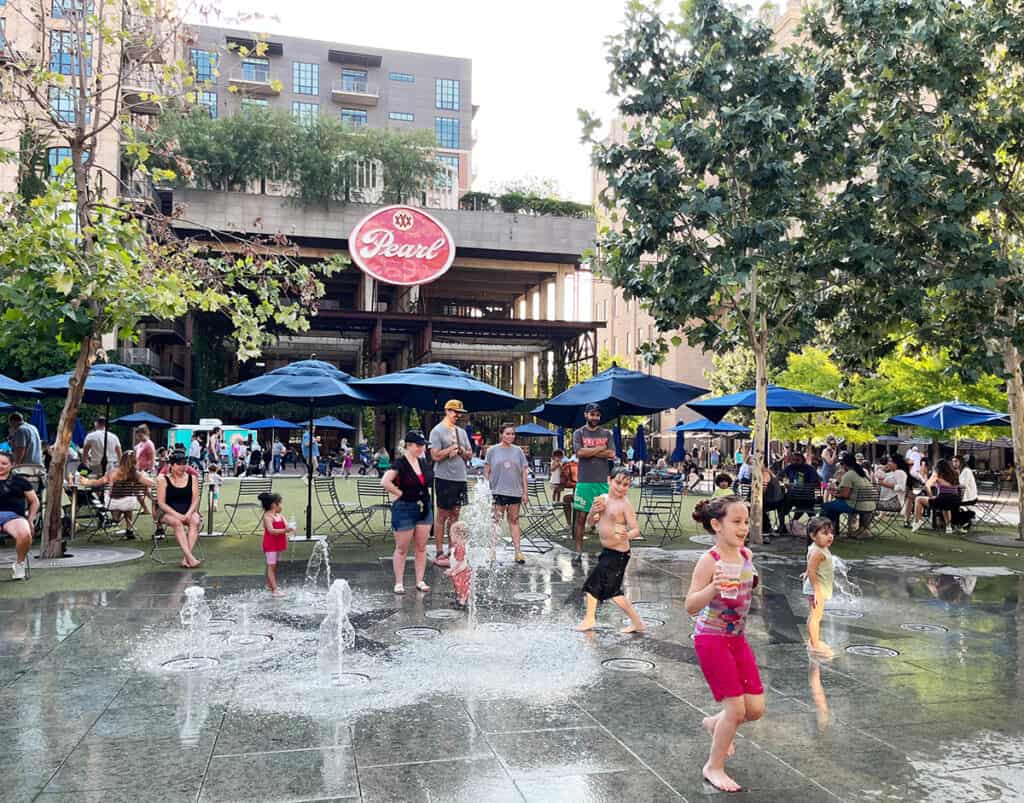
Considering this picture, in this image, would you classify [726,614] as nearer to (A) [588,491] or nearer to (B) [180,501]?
(A) [588,491]

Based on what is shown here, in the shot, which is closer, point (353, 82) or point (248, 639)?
point (248, 639)

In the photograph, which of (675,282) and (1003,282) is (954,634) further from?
(1003,282)

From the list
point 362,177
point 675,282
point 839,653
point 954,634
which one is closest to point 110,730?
point 839,653

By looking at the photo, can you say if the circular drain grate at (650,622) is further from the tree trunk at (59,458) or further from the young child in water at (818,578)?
the tree trunk at (59,458)

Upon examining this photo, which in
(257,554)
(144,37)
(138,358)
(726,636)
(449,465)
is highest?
(144,37)

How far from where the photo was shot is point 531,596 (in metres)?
8.56

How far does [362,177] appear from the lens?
153 ft

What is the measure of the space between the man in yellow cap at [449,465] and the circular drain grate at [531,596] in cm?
166

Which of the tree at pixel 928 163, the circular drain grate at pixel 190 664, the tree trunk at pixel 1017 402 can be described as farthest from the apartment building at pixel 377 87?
the circular drain grate at pixel 190 664

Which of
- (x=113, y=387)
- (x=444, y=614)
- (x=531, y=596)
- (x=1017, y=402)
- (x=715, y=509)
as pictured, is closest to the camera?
(x=715, y=509)

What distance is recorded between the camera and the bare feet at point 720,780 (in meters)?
3.83

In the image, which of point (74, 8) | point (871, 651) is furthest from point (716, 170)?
point (74, 8)

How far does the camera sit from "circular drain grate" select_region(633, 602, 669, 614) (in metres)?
8.05

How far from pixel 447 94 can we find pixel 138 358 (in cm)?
3814
